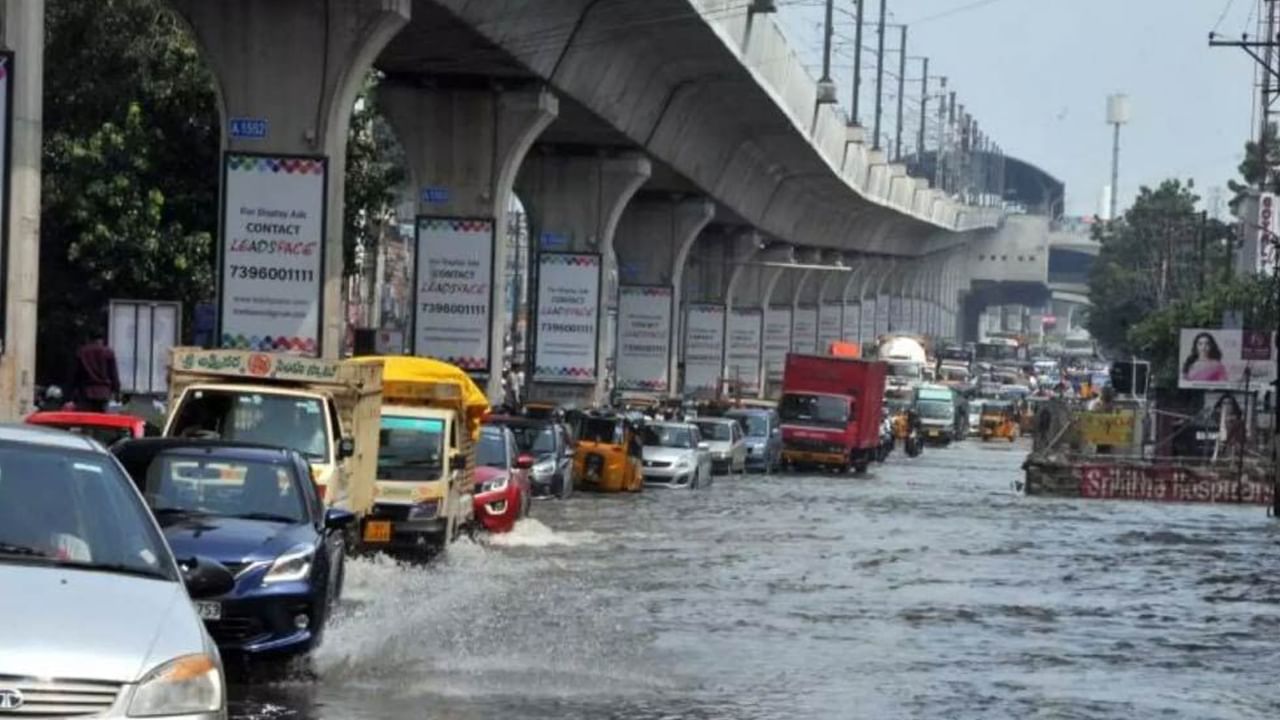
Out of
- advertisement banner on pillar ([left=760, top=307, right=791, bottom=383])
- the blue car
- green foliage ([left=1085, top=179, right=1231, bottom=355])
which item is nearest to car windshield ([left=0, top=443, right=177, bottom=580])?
the blue car

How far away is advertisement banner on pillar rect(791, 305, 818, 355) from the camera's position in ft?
367

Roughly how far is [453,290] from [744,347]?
4383 cm

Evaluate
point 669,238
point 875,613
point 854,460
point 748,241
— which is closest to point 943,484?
point 854,460

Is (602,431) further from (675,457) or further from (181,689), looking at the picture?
(181,689)

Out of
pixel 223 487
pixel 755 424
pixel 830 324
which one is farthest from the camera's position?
pixel 830 324

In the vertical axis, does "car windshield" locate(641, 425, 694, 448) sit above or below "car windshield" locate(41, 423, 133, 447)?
below

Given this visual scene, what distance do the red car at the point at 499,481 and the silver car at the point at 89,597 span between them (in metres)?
20.2

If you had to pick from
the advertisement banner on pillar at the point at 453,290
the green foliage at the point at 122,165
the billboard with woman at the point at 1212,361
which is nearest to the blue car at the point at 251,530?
the advertisement banner on pillar at the point at 453,290

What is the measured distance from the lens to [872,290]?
142125 millimetres

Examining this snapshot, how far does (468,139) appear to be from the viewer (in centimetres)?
4688

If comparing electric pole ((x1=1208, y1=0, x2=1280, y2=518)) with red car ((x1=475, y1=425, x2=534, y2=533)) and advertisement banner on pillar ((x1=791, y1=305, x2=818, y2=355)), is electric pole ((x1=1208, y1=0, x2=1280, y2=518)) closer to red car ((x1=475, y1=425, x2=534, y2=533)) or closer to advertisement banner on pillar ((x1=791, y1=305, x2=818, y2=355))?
red car ((x1=475, y1=425, x2=534, y2=533))

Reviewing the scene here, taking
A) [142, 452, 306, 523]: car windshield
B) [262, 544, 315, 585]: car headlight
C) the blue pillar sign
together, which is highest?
the blue pillar sign

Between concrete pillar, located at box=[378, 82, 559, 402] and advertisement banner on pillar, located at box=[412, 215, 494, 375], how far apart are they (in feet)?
4.15

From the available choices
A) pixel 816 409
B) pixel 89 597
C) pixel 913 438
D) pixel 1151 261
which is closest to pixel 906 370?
pixel 913 438
